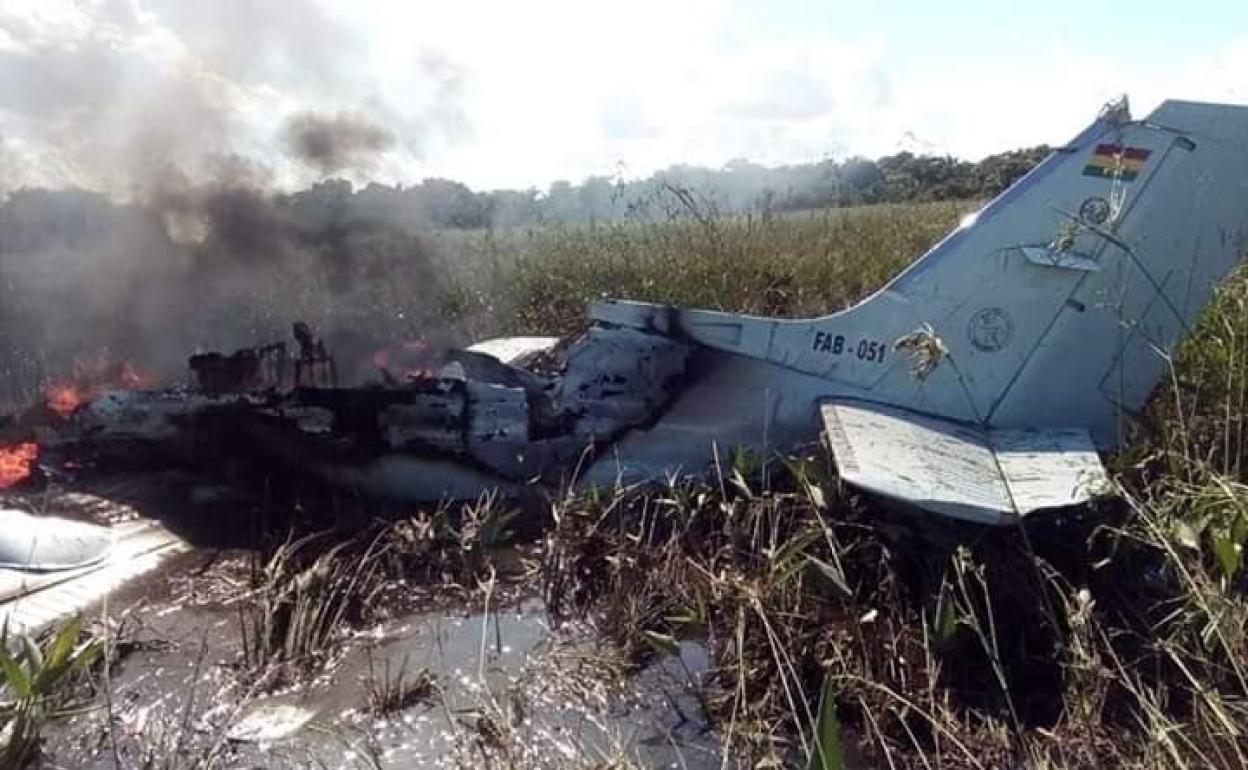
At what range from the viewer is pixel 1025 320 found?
17.9 feet

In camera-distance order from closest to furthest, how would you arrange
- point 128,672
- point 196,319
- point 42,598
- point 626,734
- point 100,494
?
1. point 626,734
2. point 128,672
3. point 42,598
4. point 100,494
5. point 196,319

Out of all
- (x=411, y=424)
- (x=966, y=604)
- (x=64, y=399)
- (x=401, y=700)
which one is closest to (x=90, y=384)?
(x=64, y=399)

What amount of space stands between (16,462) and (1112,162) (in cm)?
604

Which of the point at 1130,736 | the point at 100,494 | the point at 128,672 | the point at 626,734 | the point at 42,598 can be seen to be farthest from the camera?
the point at 100,494

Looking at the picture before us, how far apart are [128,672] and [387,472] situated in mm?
2018

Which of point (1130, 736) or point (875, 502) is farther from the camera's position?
point (875, 502)

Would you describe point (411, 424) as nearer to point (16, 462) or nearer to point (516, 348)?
point (516, 348)

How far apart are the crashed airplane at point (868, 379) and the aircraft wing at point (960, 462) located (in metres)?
0.02

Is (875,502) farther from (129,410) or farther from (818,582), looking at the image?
(129,410)

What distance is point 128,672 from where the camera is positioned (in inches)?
159

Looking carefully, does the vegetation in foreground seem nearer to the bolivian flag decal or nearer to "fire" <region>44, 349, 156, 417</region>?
the bolivian flag decal

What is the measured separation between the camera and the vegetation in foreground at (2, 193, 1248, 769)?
327cm

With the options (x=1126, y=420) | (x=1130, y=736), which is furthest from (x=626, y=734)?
(x=1126, y=420)

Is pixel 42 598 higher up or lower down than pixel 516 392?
lower down
